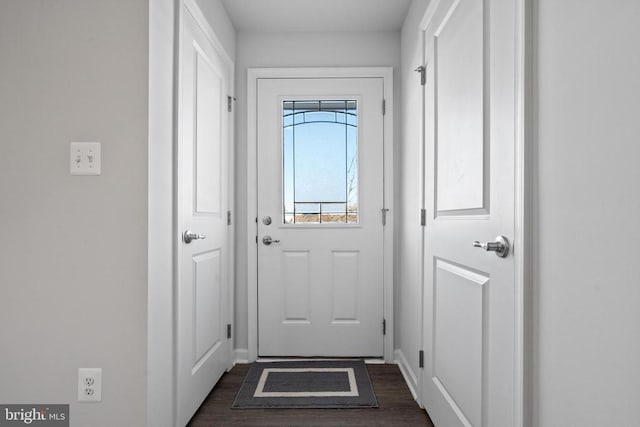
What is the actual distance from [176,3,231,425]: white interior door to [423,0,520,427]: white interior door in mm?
1220

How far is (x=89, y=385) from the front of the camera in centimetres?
159

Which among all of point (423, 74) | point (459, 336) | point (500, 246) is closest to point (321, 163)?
point (423, 74)

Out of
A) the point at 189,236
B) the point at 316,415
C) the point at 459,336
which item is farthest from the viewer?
the point at 316,415

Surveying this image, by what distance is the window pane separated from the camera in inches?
121

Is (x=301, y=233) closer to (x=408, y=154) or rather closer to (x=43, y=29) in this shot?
(x=408, y=154)

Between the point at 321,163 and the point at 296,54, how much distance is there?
2.70 ft

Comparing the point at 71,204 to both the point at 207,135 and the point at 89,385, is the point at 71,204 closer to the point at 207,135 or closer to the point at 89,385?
the point at 89,385

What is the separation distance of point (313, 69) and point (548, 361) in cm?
251

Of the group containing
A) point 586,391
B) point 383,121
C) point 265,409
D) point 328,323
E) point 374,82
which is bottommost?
point 265,409

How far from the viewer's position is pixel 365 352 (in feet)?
10.00

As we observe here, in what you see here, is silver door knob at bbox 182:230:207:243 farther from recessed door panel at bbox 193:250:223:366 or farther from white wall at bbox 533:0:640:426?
white wall at bbox 533:0:640:426

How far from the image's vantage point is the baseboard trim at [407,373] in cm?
245

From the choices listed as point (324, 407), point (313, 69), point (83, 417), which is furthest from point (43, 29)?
point (324, 407)

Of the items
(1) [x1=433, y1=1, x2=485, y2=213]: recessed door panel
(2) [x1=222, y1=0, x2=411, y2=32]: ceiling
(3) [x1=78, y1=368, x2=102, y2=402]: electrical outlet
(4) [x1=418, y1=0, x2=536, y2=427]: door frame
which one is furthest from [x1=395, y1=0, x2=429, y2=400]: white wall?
(3) [x1=78, y1=368, x2=102, y2=402]: electrical outlet
